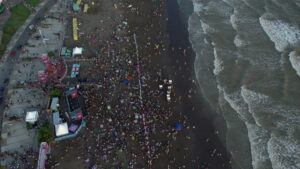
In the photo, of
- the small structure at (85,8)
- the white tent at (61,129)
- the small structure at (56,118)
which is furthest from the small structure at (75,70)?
the small structure at (85,8)

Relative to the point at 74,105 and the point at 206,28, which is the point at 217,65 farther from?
the point at 74,105

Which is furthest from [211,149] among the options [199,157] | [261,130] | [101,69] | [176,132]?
[101,69]

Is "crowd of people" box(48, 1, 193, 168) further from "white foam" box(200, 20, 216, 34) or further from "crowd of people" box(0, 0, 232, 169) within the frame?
"white foam" box(200, 20, 216, 34)

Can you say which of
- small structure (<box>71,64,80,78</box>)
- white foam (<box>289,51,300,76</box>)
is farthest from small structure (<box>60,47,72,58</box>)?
white foam (<box>289,51,300,76</box>)

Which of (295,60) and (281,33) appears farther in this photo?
(281,33)

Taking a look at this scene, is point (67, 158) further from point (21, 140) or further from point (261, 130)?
point (261, 130)

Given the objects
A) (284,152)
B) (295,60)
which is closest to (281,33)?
(295,60)

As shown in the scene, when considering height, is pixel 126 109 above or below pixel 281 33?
below
